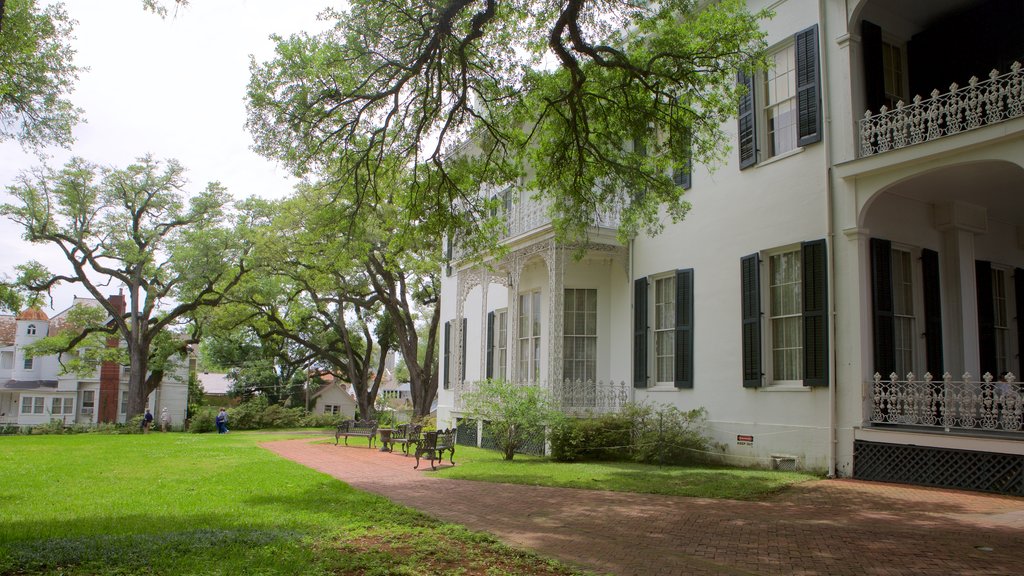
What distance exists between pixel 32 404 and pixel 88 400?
11.6ft

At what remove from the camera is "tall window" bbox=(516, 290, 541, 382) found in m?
19.3

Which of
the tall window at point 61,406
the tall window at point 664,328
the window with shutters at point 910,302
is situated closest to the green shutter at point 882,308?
the window with shutters at point 910,302

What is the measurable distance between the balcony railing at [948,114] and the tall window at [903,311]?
2.08 metres

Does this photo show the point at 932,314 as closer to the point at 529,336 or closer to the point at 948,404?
the point at 948,404

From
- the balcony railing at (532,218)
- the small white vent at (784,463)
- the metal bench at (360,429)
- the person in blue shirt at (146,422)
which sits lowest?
the person in blue shirt at (146,422)

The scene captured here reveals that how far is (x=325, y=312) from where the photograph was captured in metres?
40.5

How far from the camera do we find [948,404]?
10.6m

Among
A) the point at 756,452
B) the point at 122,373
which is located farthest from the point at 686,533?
the point at 122,373

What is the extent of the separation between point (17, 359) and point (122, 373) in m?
7.27

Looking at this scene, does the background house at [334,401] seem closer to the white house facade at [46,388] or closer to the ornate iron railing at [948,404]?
the white house facade at [46,388]

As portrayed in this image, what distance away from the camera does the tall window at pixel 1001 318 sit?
13.6 metres

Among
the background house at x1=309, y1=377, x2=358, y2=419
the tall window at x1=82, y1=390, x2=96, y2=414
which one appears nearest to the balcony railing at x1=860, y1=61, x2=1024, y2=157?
the tall window at x1=82, y1=390, x2=96, y2=414

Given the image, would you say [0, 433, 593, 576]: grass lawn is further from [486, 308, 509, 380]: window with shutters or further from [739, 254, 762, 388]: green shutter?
[486, 308, 509, 380]: window with shutters

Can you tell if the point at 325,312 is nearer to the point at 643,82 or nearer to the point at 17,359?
the point at 17,359
